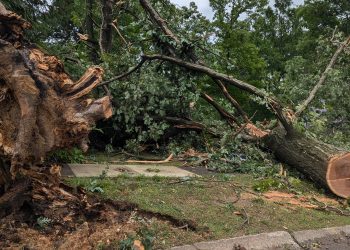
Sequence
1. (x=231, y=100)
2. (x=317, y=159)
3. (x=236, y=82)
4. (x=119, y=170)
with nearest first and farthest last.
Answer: (x=119, y=170) → (x=317, y=159) → (x=236, y=82) → (x=231, y=100)

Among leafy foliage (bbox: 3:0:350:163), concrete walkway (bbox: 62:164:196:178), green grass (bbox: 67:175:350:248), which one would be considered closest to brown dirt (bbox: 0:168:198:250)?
green grass (bbox: 67:175:350:248)

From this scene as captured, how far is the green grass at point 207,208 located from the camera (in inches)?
158

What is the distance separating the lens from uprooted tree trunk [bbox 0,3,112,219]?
3572 mm

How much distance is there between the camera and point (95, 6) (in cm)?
1380

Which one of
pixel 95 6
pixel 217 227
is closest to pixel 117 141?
pixel 217 227

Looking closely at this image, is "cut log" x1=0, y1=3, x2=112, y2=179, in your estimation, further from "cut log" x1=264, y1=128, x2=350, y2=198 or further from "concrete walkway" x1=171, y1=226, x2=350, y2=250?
"cut log" x1=264, y1=128, x2=350, y2=198

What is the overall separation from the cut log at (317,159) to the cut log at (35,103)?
3.78 meters

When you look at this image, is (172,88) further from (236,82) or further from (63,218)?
(63,218)

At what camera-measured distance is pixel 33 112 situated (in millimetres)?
3590

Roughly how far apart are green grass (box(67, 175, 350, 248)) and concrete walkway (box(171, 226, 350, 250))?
10cm

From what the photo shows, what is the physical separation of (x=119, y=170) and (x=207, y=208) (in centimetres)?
195

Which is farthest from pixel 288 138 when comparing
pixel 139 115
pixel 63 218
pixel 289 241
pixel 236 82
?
pixel 63 218

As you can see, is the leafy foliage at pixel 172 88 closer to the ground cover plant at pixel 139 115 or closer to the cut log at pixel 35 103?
the ground cover plant at pixel 139 115

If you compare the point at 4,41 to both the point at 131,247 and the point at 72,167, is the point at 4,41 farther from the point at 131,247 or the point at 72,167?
the point at 72,167
